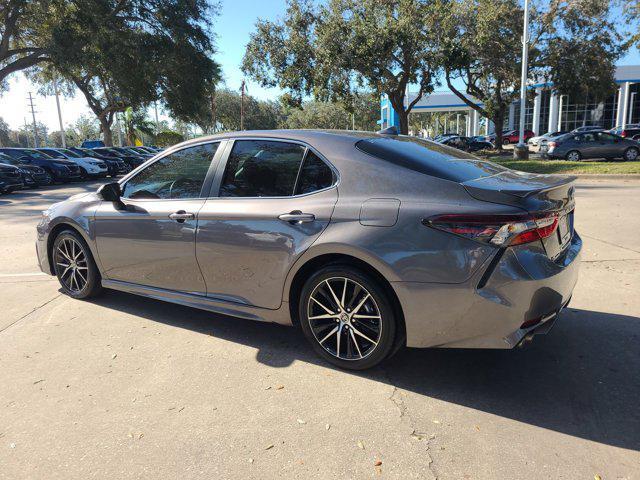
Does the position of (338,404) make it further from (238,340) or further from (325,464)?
(238,340)

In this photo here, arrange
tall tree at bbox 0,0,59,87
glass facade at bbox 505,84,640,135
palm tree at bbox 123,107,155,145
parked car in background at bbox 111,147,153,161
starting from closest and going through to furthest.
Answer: tall tree at bbox 0,0,59,87 → parked car in background at bbox 111,147,153,161 → glass facade at bbox 505,84,640,135 → palm tree at bbox 123,107,155,145

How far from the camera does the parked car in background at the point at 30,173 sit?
62.2 feet

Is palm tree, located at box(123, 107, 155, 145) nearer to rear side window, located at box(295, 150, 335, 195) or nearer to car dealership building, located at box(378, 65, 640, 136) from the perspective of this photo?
car dealership building, located at box(378, 65, 640, 136)

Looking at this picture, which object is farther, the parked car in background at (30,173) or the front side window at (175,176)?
the parked car in background at (30,173)

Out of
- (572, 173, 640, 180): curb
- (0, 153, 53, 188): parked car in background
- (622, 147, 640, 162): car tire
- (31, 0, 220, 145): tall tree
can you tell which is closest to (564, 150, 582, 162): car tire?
(622, 147, 640, 162): car tire

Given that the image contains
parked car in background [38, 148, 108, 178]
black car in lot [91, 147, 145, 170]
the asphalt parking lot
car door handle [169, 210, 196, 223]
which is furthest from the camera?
black car in lot [91, 147, 145, 170]

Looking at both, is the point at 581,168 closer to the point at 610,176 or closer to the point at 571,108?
the point at 610,176

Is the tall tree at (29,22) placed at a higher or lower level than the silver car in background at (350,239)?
higher

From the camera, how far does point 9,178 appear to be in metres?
17.1

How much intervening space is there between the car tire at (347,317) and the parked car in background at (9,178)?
1722 centimetres

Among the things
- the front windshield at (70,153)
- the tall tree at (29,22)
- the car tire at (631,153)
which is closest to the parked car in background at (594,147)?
the car tire at (631,153)

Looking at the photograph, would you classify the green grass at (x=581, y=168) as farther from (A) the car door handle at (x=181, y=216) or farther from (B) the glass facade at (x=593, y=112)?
(B) the glass facade at (x=593, y=112)

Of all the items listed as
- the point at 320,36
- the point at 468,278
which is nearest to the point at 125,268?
the point at 468,278

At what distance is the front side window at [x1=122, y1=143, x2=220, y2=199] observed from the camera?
4078mm
